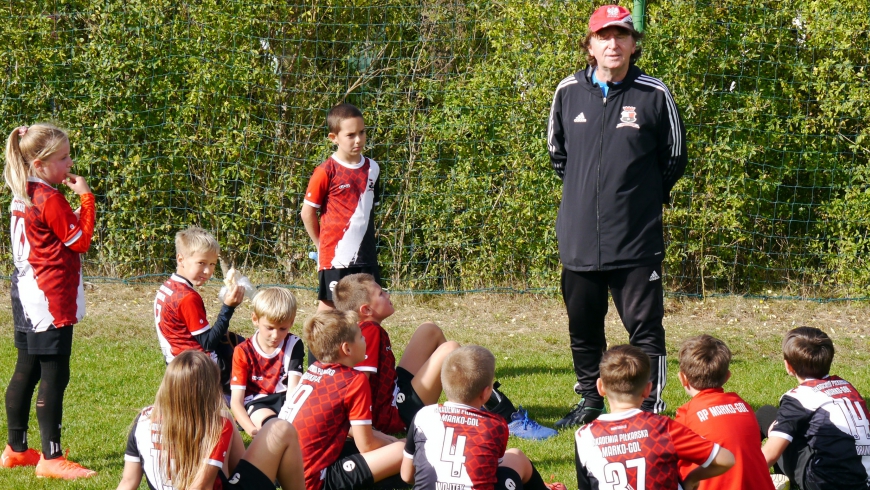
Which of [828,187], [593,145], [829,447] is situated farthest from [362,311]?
[828,187]

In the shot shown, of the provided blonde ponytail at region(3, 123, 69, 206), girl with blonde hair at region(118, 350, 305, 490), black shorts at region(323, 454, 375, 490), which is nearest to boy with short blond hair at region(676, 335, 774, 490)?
black shorts at region(323, 454, 375, 490)

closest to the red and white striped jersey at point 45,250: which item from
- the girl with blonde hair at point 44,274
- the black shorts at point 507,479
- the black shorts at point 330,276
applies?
the girl with blonde hair at point 44,274

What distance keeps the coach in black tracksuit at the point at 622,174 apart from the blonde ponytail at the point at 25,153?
8.19 feet

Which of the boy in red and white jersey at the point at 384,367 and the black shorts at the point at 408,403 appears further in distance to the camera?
the black shorts at the point at 408,403

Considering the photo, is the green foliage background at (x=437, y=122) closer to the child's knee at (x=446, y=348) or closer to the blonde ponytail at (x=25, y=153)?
the child's knee at (x=446, y=348)

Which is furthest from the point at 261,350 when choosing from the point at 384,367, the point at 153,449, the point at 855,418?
the point at 855,418

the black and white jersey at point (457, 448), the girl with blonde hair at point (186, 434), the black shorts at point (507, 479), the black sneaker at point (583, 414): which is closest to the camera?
the girl with blonde hair at point (186, 434)

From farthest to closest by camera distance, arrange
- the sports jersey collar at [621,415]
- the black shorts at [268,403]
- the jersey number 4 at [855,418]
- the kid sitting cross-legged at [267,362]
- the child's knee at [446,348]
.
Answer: the child's knee at [446,348]
the black shorts at [268,403]
the kid sitting cross-legged at [267,362]
the jersey number 4 at [855,418]
the sports jersey collar at [621,415]

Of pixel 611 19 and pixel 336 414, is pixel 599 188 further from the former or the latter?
pixel 336 414

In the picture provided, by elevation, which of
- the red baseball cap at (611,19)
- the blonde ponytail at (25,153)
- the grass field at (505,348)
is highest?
the red baseball cap at (611,19)

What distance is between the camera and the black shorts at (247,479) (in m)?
3.04

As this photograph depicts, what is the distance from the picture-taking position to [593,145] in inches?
178

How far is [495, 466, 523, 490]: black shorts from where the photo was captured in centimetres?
317

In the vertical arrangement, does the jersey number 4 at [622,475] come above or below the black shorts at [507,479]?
above
